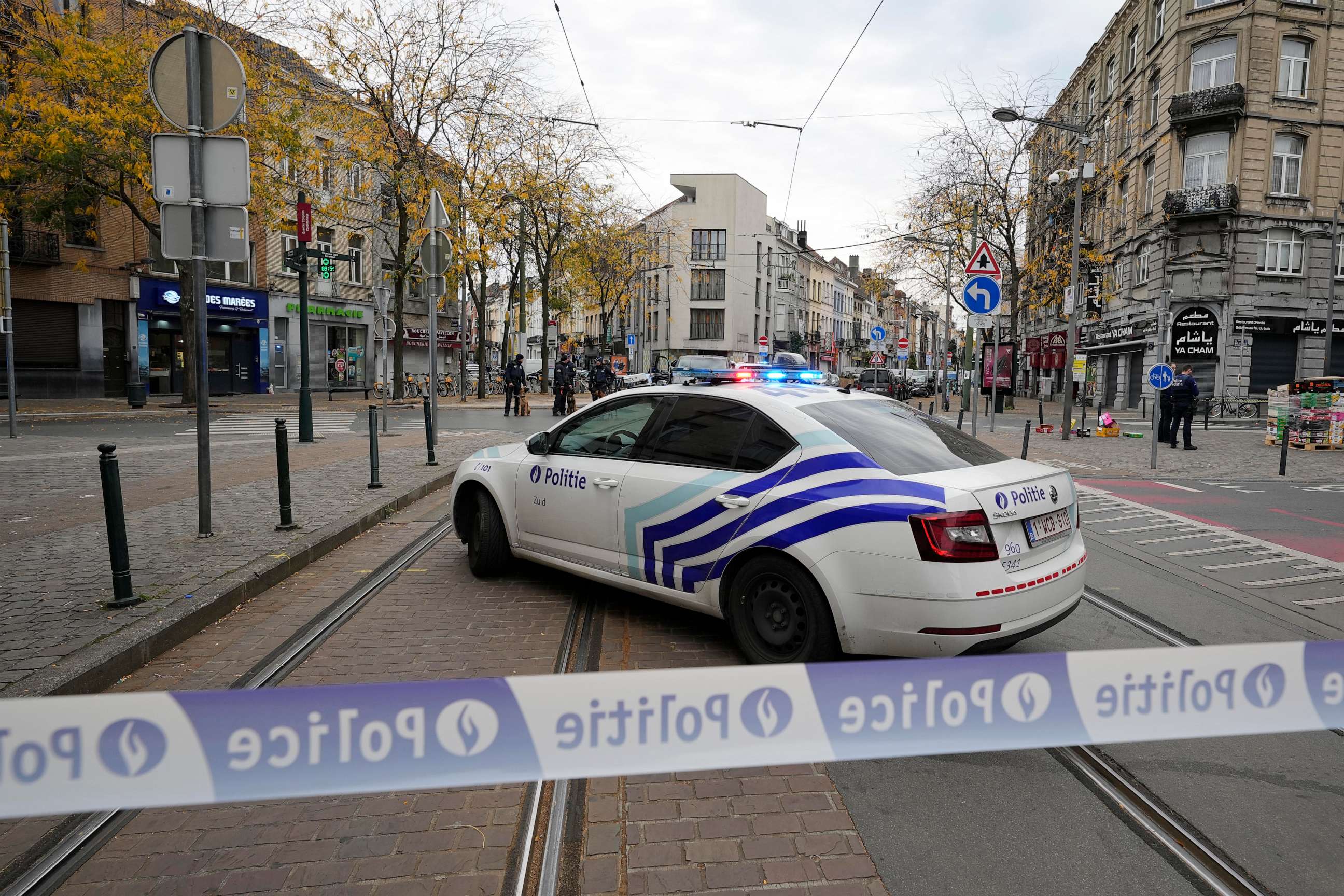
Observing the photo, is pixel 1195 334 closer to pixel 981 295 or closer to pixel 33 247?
pixel 981 295

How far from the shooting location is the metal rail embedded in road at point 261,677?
8.62 feet

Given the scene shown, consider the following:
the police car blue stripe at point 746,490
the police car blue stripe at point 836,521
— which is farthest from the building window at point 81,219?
the police car blue stripe at point 836,521

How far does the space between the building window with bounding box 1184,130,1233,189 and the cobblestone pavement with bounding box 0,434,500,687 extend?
29644mm

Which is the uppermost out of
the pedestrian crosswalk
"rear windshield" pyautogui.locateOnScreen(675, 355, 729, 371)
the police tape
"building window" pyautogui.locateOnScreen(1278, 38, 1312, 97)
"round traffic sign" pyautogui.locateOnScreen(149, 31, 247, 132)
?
"building window" pyautogui.locateOnScreen(1278, 38, 1312, 97)

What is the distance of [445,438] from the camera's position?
16938 mm

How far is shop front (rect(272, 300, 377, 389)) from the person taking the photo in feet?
117

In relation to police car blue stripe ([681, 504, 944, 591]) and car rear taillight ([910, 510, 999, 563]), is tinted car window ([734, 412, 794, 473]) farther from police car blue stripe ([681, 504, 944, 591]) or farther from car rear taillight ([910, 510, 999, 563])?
car rear taillight ([910, 510, 999, 563])

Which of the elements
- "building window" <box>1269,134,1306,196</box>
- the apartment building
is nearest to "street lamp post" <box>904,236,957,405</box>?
the apartment building

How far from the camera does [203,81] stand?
20.7 feet

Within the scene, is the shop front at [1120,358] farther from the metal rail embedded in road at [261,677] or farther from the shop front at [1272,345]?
the metal rail embedded in road at [261,677]

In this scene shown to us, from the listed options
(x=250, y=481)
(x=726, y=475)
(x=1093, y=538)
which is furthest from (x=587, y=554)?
(x=250, y=481)

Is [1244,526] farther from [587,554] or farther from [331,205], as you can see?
[331,205]

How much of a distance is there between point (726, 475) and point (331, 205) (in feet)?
86.3

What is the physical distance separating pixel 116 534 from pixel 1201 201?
34.2 m
